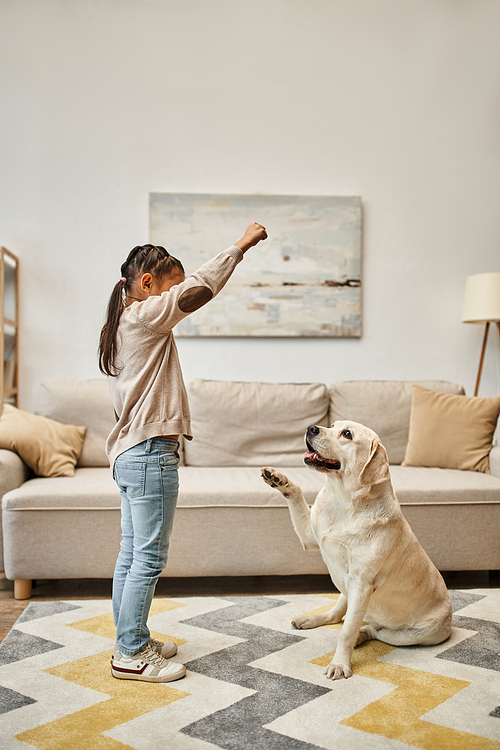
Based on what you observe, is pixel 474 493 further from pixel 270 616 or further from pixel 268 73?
pixel 268 73

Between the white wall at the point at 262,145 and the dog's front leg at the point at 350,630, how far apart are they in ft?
6.48

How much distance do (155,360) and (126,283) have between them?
24 cm

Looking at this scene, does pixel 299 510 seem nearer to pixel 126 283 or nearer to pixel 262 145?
pixel 126 283

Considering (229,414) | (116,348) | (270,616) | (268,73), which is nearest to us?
(116,348)

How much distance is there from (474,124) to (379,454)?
280cm

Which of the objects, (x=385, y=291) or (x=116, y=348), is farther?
(x=385, y=291)

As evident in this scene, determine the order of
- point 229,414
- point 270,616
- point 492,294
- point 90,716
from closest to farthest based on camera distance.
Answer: point 90,716
point 270,616
point 229,414
point 492,294

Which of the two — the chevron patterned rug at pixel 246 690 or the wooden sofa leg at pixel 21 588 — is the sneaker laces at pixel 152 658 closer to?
the chevron patterned rug at pixel 246 690

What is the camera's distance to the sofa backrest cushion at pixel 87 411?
10.1ft

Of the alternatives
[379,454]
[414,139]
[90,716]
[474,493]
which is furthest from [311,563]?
[414,139]

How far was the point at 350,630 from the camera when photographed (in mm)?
1735

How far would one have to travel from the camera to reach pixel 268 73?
362 cm

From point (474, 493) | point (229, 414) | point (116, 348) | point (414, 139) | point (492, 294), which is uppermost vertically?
point (414, 139)

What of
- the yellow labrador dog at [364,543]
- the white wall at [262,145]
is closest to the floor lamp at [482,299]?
the white wall at [262,145]
